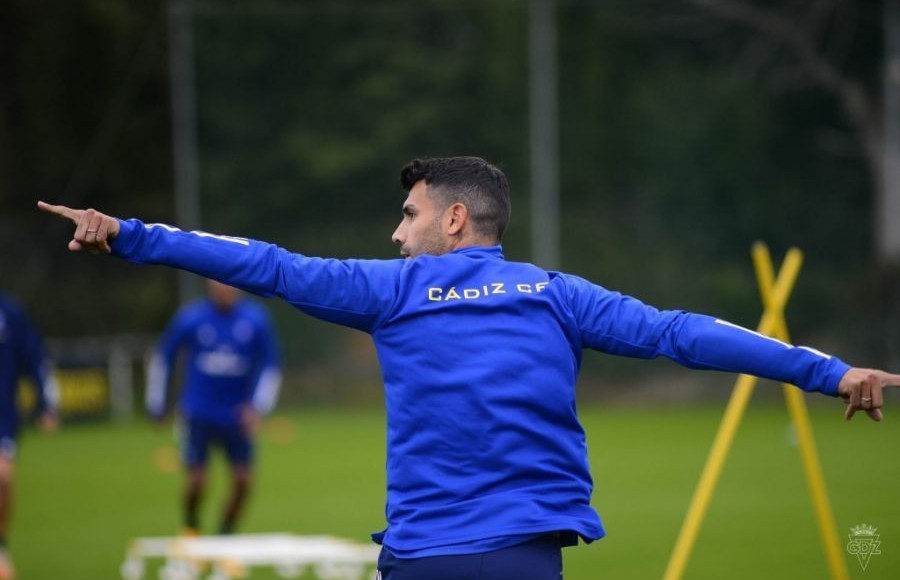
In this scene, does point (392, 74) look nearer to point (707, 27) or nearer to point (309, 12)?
point (309, 12)

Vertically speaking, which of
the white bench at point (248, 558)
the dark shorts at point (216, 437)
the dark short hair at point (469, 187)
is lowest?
the white bench at point (248, 558)

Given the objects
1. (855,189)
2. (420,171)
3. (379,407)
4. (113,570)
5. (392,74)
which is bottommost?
(113,570)

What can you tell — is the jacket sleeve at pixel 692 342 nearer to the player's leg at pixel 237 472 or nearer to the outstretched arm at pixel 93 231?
the outstretched arm at pixel 93 231

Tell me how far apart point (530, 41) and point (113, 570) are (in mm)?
13414

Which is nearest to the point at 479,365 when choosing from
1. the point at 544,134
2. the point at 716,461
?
the point at 716,461

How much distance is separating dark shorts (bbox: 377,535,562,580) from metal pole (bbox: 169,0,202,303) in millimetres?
18852

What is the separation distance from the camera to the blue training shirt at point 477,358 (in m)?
3.72

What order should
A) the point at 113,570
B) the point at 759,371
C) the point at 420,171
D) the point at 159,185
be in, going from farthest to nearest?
1. the point at 159,185
2. the point at 113,570
3. the point at 420,171
4. the point at 759,371

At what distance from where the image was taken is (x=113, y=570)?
10211 millimetres

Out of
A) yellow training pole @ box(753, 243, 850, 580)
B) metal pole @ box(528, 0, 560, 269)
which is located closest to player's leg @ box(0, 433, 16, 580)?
yellow training pole @ box(753, 243, 850, 580)

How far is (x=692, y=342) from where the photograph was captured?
3801 millimetres

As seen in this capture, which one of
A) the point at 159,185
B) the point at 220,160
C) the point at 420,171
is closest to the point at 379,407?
the point at 220,160

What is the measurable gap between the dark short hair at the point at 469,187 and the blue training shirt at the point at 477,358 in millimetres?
150

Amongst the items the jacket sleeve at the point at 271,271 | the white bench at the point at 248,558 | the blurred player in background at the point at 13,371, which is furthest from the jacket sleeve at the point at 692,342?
the blurred player in background at the point at 13,371
